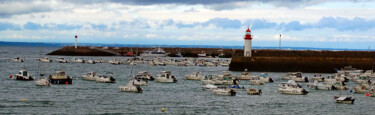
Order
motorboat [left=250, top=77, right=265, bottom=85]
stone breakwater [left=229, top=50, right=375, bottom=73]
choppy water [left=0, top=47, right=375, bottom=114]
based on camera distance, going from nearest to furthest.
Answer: choppy water [left=0, top=47, right=375, bottom=114]
motorboat [left=250, top=77, right=265, bottom=85]
stone breakwater [left=229, top=50, right=375, bottom=73]

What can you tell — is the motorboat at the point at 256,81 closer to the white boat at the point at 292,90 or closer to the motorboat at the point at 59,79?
the white boat at the point at 292,90

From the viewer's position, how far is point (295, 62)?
78688 millimetres

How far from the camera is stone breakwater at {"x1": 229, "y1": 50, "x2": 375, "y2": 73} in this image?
78188 mm

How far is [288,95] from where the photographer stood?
4956 cm

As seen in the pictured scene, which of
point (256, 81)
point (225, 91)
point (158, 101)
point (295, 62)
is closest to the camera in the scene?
point (158, 101)

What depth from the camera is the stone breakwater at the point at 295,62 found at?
78188 millimetres

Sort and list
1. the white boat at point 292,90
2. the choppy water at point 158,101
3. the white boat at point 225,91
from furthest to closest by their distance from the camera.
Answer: the white boat at point 292,90 → the white boat at point 225,91 → the choppy water at point 158,101

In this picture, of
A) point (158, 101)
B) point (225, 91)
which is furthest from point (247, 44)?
point (158, 101)

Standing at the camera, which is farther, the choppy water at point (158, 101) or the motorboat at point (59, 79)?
the motorboat at point (59, 79)

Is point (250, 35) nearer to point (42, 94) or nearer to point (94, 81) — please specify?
point (94, 81)

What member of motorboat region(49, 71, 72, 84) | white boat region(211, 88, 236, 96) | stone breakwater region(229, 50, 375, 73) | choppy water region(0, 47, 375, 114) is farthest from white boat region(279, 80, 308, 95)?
stone breakwater region(229, 50, 375, 73)

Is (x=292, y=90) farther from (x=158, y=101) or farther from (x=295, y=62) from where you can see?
(x=295, y=62)

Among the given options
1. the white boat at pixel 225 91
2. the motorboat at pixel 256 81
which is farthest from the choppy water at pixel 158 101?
the motorboat at pixel 256 81

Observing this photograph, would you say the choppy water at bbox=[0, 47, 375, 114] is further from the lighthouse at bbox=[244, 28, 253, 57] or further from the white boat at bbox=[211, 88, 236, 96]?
the lighthouse at bbox=[244, 28, 253, 57]
